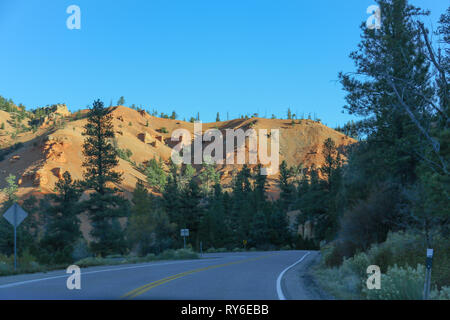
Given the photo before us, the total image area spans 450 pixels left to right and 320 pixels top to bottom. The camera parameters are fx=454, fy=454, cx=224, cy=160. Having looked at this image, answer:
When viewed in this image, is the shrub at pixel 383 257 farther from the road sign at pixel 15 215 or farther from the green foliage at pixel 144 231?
the green foliage at pixel 144 231

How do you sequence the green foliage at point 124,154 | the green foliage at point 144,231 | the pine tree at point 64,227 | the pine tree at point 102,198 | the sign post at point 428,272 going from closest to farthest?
1. the sign post at point 428,272
2. the pine tree at point 64,227
3. the pine tree at point 102,198
4. the green foliage at point 144,231
5. the green foliage at point 124,154

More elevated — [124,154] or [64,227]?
[124,154]

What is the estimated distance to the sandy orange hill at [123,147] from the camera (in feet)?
362

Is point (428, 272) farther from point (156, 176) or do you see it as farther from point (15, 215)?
point (156, 176)

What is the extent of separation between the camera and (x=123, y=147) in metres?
159

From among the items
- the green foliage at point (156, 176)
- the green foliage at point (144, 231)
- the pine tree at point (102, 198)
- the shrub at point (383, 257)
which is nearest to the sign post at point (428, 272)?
the shrub at point (383, 257)

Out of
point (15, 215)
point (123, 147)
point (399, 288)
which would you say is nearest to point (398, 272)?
point (399, 288)

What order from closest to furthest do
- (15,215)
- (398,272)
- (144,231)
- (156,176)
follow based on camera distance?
(398,272) → (15,215) → (144,231) → (156,176)

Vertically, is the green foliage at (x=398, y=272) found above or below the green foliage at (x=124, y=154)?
below

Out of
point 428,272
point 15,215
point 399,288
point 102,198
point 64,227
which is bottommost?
point 64,227

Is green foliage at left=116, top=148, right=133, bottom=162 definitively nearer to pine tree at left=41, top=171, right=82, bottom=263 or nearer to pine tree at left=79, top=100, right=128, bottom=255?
pine tree at left=79, top=100, right=128, bottom=255
